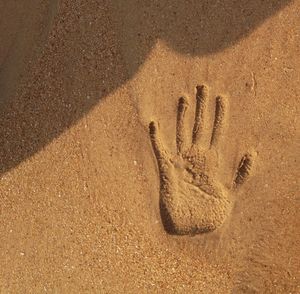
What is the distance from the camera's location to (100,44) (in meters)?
2.34

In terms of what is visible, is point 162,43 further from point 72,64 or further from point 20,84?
point 20,84

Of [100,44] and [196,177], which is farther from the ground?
A: [100,44]

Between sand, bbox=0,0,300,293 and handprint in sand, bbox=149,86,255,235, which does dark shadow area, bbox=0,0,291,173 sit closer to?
sand, bbox=0,0,300,293

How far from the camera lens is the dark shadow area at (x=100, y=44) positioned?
7.64 ft

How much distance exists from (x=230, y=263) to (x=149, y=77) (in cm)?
98

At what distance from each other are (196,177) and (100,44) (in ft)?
2.61

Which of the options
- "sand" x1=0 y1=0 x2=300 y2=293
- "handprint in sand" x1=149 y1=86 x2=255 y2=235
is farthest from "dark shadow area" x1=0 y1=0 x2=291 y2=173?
"handprint in sand" x1=149 y1=86 x2=255 y2=235

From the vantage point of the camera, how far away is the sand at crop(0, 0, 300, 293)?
2.32 m

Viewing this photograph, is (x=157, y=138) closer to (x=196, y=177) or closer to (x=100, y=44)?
(x=196, y=177)

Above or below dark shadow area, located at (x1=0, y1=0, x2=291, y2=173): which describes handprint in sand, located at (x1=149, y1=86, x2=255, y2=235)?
below

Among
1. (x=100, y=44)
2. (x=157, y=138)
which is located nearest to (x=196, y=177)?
(x=157, y=138)

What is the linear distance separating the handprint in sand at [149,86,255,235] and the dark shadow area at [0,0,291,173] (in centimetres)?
29

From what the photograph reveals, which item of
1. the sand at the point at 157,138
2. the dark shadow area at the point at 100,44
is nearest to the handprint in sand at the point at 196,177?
the sand at the point at 157,138

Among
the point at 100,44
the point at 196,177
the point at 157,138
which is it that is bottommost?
the point at 196,177
